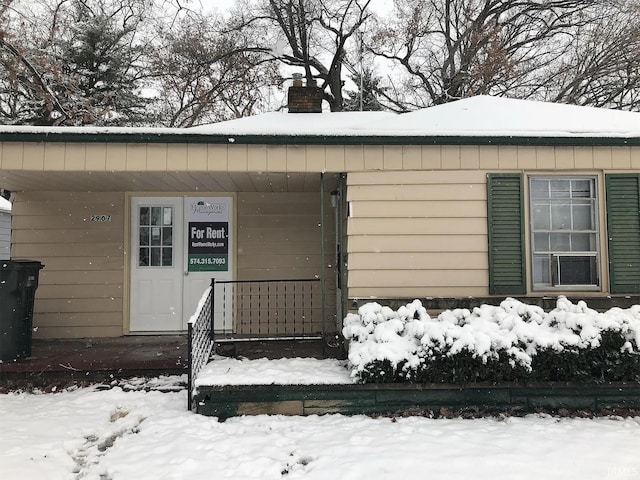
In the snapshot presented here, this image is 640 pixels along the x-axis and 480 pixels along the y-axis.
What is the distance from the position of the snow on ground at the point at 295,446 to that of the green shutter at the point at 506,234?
1582 mm

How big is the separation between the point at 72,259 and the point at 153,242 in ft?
4.04

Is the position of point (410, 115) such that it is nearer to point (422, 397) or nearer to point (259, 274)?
point (259, 274)

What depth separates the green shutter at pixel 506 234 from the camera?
550 centimetres

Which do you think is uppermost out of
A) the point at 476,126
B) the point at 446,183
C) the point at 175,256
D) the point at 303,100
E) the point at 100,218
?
the point at 303,100

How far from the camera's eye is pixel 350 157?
5.56 m

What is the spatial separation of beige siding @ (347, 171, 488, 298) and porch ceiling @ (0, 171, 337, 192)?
2.68 feet

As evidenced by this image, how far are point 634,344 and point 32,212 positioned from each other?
7.91m

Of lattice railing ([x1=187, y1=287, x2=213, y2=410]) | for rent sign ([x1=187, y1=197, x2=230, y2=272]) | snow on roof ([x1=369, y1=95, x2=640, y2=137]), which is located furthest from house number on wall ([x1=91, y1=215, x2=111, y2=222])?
snow on roof ([x1=369, y1=95, x2=640, y2=137])

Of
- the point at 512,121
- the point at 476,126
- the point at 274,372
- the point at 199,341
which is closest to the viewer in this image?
the point at 274,372

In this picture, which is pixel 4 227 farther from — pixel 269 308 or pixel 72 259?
pixel 269 308

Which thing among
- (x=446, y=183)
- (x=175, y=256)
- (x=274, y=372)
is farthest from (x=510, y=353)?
(x=175, y=256)

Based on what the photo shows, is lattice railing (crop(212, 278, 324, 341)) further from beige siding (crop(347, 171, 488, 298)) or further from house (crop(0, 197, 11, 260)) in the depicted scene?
house (crop(0, 197, 11, 260))

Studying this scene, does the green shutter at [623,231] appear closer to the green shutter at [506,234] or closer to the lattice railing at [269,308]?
the green shutter at [506,234]

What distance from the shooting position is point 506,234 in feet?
18.1
